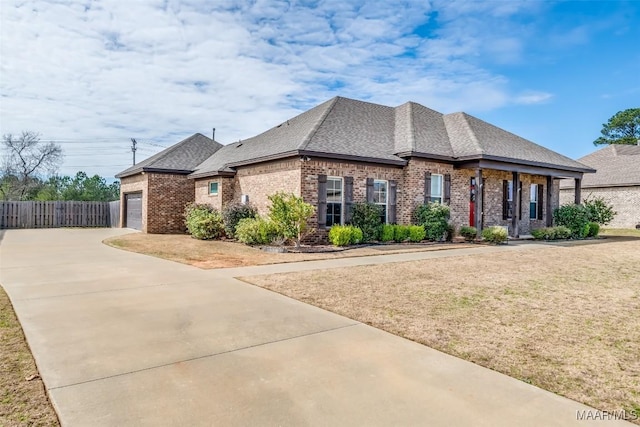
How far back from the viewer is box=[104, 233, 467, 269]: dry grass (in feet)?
34.3

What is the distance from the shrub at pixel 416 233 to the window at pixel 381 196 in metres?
1.10

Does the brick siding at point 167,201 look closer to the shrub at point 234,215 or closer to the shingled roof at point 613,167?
the shrub at point 234,215

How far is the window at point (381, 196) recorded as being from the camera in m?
15.8

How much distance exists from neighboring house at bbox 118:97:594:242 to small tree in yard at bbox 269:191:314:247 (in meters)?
1.11

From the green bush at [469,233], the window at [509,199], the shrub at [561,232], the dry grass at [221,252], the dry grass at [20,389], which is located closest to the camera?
the dry grass at [20,389]

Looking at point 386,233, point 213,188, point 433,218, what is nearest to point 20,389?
point 386,233

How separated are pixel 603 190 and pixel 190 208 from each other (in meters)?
28.4

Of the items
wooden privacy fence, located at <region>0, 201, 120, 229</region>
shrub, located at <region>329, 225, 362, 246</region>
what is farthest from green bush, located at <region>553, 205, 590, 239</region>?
wooden privacy fence, located at <region>0, 201, 120, 229</region>

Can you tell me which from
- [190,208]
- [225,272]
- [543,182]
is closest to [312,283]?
[225,272]

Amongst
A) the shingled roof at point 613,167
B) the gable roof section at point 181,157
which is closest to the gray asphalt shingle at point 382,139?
the gable roof section at point 181,157

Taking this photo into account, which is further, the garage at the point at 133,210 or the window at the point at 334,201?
the garage at the point at 133,210

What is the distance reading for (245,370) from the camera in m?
3.67

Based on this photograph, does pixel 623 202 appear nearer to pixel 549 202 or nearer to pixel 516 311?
pixel 549 202

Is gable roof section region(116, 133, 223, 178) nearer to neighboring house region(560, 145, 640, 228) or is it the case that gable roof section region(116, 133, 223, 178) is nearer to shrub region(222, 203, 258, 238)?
shrub region(222, 203, 258, 238)
